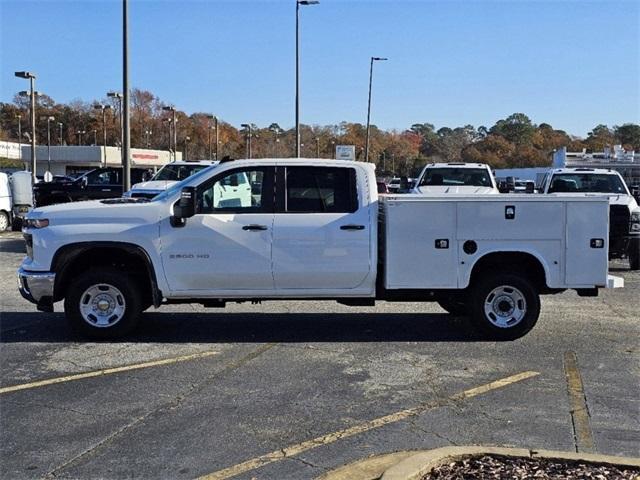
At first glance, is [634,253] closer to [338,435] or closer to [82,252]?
[82,252]

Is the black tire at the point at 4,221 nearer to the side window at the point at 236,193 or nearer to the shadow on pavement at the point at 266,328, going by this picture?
the shadow on pavement at the point at 266,328

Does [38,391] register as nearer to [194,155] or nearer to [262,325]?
[262,325]

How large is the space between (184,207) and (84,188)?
16.7 metres

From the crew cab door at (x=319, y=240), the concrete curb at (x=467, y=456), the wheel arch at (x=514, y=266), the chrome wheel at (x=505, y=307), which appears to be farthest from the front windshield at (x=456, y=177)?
the concrete curb at (x=467, y=456)

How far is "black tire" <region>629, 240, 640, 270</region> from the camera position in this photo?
555 inches

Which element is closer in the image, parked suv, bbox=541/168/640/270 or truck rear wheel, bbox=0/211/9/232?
parked suv, bbox=541/168/640/270

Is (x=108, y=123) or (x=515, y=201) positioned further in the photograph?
(x=108, y=123)

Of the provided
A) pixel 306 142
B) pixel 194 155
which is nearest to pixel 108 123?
pixel 194 155

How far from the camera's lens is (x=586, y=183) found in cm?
1555

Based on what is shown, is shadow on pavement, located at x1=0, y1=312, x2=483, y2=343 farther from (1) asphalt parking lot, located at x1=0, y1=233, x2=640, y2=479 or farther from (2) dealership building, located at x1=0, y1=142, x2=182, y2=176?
(2) dealership building, located at x1=0, y1=142, x2=182, y2=176

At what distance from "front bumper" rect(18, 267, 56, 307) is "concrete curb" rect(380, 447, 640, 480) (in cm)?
485

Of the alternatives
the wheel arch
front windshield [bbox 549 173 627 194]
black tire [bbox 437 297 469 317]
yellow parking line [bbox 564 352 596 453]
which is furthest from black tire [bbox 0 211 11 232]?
yellow parking line [bbox 564 352 596 453]

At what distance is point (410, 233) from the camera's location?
792cm

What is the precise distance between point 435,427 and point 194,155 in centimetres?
11785
